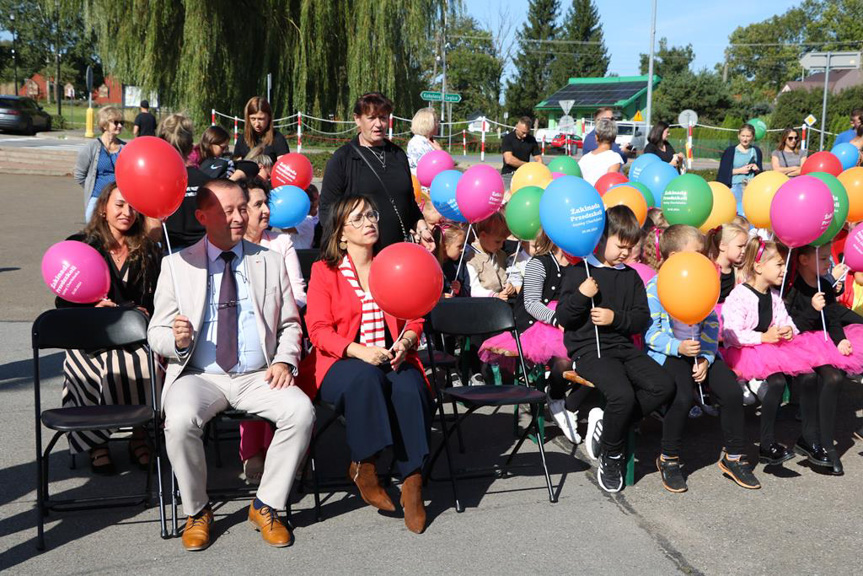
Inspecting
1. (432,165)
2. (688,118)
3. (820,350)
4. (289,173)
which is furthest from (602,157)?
(688,118)

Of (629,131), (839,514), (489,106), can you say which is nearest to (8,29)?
(489,106)

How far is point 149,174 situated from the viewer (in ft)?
13.3

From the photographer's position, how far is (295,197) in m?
6.40

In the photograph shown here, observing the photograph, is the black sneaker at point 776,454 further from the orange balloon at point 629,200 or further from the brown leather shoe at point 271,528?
the brown leather shoe at point 271,528

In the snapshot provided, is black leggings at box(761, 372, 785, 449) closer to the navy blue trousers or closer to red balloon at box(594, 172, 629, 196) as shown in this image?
the navy blue trousers

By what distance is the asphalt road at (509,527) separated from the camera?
12.3ft

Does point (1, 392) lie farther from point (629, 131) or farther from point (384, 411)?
point (629, 131)

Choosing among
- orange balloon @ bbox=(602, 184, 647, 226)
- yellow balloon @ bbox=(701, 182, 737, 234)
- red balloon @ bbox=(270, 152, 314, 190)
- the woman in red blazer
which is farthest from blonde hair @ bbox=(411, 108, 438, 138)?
the woman in red blazer

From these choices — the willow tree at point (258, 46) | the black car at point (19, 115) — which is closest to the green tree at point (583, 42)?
the black car at point (19, 115)

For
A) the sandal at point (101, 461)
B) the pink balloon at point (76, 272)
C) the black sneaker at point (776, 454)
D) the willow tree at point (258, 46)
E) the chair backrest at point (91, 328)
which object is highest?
the willow tree at point (258, 46)

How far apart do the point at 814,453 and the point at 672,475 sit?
990 millimetres

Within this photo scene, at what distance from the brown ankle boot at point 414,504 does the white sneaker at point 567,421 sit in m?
1.48

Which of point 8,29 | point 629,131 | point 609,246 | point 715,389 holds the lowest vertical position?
point 715,389

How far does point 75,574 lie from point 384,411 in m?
1.53
